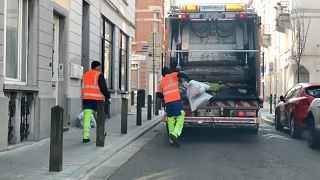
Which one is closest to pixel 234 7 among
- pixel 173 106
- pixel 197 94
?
pixel 197 94

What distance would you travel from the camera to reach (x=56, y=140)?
6766mm

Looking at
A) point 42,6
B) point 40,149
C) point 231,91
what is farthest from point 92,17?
point 40,149

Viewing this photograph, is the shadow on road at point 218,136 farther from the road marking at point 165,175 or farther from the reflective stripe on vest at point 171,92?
the road marking at point 165,175

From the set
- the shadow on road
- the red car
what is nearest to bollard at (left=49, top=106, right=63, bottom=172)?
the shadow on road

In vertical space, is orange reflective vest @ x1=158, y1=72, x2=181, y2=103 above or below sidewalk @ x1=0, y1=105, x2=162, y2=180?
above

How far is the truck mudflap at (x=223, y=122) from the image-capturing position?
10625 mm

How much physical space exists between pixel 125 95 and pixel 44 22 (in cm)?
1061

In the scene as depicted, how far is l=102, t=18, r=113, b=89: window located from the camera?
1704 centimetres

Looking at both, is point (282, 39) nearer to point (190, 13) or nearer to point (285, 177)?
point (190, 13)

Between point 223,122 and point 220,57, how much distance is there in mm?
2233

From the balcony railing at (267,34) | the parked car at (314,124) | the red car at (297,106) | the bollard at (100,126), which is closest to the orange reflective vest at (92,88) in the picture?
the bollard at (100,126)

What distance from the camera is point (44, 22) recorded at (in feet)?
34.3

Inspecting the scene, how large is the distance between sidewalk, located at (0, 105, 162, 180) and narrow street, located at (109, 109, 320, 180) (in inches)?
19.6

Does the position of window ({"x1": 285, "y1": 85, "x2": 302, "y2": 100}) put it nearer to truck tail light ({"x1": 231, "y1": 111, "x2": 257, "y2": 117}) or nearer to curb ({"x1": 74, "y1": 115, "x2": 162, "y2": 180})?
truck tail light ({"x1": 231, "y1": 111, "x2": 257, "y2": 117})
